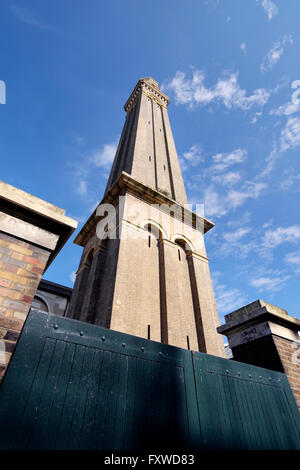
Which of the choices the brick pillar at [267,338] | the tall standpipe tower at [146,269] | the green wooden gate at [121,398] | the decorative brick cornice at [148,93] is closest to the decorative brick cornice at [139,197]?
the tall standpipe tower at [146,269]

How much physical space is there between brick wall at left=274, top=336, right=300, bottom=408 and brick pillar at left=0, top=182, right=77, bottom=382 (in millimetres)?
3916

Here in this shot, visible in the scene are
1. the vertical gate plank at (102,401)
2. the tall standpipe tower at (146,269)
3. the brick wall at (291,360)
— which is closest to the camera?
the vertical gate plank at (102,401)

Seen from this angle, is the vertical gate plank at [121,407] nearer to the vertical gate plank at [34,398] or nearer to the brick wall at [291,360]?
the vertical gate plank at [34,398]

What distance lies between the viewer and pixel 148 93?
2348cm

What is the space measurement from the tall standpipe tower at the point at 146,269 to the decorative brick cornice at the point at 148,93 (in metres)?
12.6

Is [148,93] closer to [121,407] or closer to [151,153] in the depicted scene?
[151,153]

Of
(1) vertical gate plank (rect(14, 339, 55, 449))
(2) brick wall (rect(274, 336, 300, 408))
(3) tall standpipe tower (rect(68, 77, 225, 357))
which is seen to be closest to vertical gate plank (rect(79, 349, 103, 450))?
(1) vertical gate plank (rect(14, 339, 55, 449))

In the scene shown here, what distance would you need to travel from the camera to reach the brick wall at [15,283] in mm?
2275

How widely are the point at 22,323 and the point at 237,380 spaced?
295 centimetres

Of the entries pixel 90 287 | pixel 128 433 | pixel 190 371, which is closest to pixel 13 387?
pixel 128 433

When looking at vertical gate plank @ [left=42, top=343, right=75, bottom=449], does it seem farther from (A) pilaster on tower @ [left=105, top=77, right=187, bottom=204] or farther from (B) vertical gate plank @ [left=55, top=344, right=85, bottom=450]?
(A) pilaster on tower @ [left=105, top=77, right=187, bottom=204]

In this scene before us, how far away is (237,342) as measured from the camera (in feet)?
16.0

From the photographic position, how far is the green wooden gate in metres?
2.11
